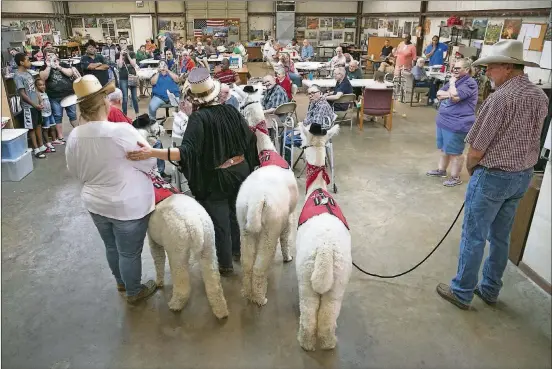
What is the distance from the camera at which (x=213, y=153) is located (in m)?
2.71

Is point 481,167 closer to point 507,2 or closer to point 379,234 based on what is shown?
point 379,234

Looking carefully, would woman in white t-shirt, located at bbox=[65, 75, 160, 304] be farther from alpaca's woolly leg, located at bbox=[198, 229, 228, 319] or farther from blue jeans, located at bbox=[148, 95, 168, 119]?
blue jeans, located at bbox=[148, 95, 168, 119]

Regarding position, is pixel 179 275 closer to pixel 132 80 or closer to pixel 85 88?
pixel 85 88

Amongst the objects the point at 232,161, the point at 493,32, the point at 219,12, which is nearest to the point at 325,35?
the point at 219,12

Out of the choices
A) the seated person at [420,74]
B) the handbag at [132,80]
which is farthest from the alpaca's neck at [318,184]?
the seated person at [420,74]

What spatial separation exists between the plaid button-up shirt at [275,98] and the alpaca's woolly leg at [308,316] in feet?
12.7

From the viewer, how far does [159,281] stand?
3111 millimetres

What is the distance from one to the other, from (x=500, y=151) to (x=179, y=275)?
2208 millimetres

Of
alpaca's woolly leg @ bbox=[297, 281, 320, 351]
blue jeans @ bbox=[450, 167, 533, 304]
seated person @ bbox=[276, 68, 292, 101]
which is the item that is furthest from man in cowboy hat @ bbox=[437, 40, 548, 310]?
seated person @ bbox=[276, 68, 292, 101]

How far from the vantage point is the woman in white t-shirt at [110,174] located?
2.28 metres

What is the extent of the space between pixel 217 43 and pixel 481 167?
56.6 feet

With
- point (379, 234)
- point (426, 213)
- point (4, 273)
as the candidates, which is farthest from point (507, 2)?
point (4, 273)

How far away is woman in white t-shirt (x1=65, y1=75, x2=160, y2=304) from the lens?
2.28 meters

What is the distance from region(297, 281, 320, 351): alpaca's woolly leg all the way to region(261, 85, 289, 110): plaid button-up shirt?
3883mm
